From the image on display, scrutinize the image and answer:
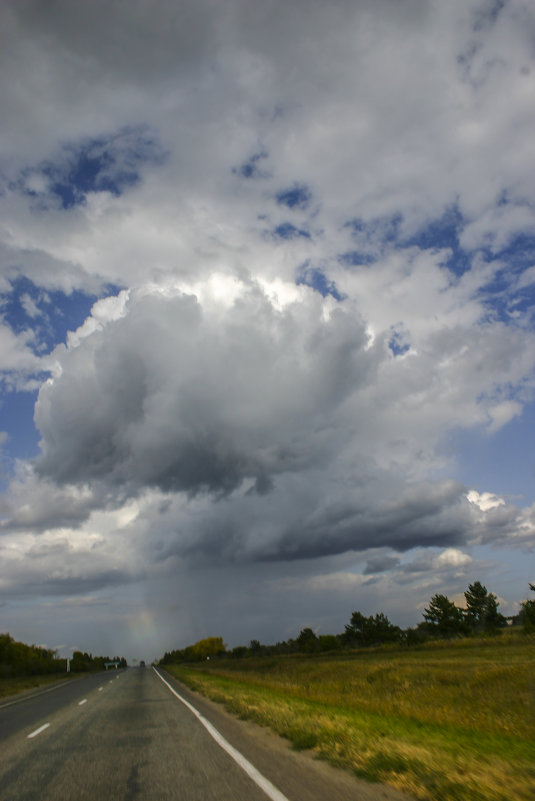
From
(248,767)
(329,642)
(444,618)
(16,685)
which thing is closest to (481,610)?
(444,618)

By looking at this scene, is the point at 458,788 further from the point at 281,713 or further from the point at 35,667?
the point at 35,667

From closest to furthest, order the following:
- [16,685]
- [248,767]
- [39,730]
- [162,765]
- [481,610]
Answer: [248,767]
[162,765]
[39,730]
[16,685]
[481,610]

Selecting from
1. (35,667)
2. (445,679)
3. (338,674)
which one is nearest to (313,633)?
(35,667)

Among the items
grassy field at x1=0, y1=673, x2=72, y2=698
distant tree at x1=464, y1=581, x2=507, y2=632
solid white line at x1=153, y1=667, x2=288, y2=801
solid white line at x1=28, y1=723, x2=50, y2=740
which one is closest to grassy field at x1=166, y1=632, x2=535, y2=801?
solid white line at x1=153, y1=667, x2=288, y2=801

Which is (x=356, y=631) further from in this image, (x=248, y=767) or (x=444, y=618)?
(x=248, y=767)

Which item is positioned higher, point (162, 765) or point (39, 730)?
point (162, 765)

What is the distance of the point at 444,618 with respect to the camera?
111188 mm

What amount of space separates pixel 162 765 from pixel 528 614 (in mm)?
99956

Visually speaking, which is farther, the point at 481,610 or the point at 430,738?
the point at 481,610

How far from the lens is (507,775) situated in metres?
6.73

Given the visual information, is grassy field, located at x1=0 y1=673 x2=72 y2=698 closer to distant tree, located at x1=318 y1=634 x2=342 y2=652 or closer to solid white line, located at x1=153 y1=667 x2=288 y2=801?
solid white line, located at x1=153 y1=667 x2=288 y2=801

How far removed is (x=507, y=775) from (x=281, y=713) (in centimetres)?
859

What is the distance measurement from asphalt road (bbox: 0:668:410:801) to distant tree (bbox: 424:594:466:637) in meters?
108

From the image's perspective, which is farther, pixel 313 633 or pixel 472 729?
pixel 313 633
